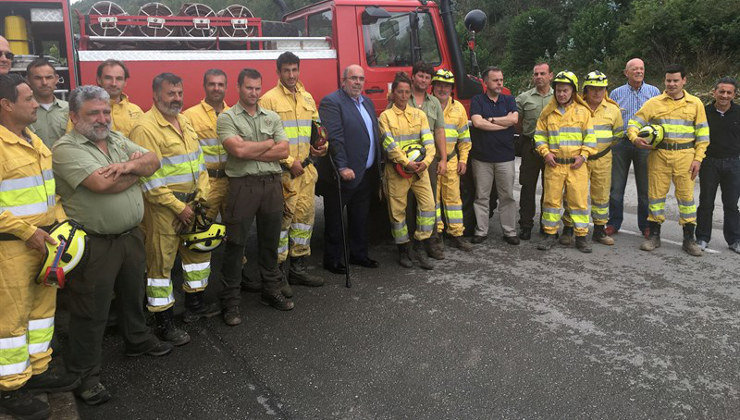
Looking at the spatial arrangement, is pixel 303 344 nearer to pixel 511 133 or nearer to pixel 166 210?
pixel 166 210

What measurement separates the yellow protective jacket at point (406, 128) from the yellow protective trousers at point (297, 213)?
31.7 inches

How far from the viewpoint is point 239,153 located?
4070 mm

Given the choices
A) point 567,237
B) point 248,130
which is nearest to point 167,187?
point 248,130

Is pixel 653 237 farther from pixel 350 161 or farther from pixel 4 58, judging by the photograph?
pixel 4 58

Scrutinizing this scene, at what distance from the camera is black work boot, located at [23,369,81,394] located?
3.09 m

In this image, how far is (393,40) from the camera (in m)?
5.93

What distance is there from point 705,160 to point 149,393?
5555mm

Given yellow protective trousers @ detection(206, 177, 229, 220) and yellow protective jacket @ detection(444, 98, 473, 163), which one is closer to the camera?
yellow protective trousers @ detection(206, 177, 229, 220)

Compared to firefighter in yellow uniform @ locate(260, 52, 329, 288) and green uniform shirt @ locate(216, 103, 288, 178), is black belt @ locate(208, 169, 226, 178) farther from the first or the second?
firefighter in yellow uniform @ locate(260, 52, 329, 288)

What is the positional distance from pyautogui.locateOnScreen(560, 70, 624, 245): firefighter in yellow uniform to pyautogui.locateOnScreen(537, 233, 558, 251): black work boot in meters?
0.09

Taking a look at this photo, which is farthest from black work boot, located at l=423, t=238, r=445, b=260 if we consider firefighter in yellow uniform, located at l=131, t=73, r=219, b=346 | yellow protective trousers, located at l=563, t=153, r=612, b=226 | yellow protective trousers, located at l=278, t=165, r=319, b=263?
firefighter in yellow uniform, located at l=131, t=73, r=219, b=346

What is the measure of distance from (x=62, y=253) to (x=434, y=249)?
3648 mm

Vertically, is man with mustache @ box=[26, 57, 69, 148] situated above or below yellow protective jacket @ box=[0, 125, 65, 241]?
above

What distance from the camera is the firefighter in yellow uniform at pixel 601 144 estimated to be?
5953 mm
